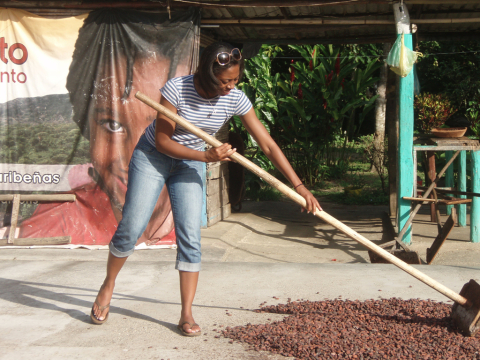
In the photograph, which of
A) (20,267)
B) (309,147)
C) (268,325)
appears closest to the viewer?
(268,325)

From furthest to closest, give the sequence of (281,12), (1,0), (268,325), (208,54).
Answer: (281,12) < (1,0) < (268,325) < (208,54)

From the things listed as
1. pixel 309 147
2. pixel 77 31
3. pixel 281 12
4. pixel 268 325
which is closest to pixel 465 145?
pixel 281 12

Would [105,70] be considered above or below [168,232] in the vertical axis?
above

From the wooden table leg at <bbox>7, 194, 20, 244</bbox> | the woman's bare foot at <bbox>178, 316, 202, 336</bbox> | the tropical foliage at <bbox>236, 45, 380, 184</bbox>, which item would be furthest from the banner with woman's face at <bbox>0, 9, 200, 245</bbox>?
the tropical foliage at <bbox>236, 45, 380, 184</bbox>

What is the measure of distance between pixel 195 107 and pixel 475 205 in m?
4.17

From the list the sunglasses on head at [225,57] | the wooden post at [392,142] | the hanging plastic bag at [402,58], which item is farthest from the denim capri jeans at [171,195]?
the wooden post at [392,142]

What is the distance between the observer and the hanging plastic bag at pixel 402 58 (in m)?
5.45

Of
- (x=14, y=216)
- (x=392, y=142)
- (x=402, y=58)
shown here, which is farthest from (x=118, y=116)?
(x=392, y=142)

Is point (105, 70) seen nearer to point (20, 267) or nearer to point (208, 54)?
point (20, 267)

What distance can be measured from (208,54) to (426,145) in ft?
12.7

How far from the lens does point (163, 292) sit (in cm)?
388

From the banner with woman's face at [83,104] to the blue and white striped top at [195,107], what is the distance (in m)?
2.79

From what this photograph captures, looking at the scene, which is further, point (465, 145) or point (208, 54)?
point (465, 145)

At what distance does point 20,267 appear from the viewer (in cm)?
459
